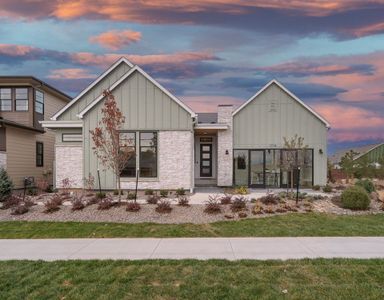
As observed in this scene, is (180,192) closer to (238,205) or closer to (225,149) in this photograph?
(238,205)

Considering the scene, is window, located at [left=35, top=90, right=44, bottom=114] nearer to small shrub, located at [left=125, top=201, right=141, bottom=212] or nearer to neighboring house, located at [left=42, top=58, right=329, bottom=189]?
neighboring house, located at [left=42, top=58, right=329, bottom=189]

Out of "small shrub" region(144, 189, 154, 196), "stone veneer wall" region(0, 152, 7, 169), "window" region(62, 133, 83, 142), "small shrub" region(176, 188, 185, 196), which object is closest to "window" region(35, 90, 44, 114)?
"stone veneer wall" region(0, 152, 7, 169)

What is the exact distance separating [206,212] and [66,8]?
29.2ft

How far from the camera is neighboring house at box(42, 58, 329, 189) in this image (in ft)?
53.7

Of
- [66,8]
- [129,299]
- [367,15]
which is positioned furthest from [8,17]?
[367,15]

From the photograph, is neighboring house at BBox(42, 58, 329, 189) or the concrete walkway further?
neighboring house at BBox(42, 58, 329, 189)

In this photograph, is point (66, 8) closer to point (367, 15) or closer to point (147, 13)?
point (147, 13)

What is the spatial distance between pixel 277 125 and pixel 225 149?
337 cm

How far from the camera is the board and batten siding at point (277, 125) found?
20000mm

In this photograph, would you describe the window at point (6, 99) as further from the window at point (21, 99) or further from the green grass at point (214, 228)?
the green grass at point (214, 228)

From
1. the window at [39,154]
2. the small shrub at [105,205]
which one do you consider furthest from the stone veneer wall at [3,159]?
the small shrub at [105,205]

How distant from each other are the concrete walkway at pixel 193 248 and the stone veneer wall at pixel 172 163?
788 cm

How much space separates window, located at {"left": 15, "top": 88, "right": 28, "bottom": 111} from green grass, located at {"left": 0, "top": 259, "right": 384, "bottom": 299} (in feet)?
58.4

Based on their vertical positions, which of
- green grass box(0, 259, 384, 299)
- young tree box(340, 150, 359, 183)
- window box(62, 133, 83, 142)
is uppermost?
window box(62, 133, 83, 142)
